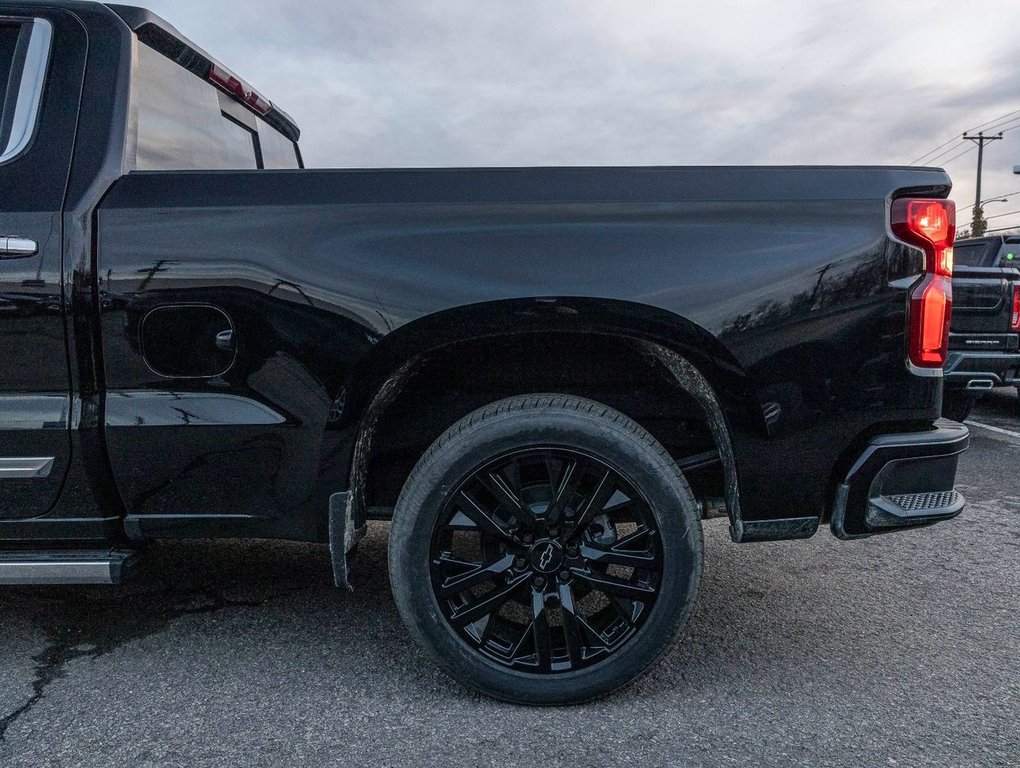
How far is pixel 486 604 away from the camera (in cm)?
228

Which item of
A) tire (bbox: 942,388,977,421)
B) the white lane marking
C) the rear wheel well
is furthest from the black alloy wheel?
the white lane marking

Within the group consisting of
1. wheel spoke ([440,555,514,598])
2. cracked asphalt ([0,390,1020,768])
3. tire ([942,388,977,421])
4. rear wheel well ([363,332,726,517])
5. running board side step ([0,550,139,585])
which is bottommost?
cracked asphalt ([0,390,1020,768])

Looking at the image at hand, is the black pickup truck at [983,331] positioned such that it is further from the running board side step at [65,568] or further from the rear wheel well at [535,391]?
the running board side step at [65,568]

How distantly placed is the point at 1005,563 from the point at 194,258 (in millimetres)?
3469

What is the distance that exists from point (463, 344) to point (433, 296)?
219mm

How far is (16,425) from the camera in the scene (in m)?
2.21

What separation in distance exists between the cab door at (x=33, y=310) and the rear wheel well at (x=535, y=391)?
34.0 inches

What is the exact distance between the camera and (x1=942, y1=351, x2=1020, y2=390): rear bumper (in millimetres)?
6227

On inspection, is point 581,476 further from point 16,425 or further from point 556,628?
point 16,425

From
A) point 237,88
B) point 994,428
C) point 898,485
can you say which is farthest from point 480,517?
point 994,428

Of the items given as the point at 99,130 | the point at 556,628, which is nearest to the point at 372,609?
the point at 556,628

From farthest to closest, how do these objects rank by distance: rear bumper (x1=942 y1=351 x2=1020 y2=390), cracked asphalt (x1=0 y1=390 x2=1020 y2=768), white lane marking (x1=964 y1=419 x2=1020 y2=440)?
white lane marking (x1=964 y1=419 x2=1020 y2=440), rear bumper (x1=942 y1=351 x2=1020 y2=390), cracked asphalt (x1=0 y1=390 x2=1020 y2=768)

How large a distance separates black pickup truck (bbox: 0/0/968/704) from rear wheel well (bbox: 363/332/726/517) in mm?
208

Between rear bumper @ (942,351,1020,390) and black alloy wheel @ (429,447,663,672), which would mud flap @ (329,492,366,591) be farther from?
rear bumper @ (942,351,1020,390)
